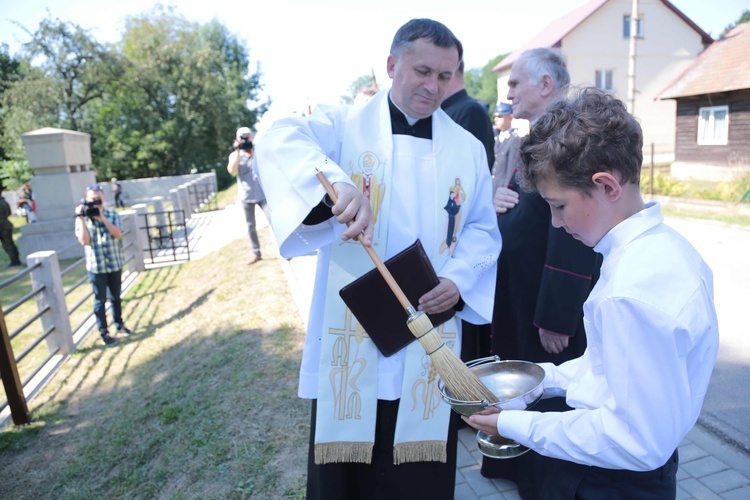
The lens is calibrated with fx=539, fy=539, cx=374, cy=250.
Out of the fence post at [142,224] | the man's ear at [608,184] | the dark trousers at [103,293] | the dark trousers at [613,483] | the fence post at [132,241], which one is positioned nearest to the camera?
the man's ear at [608,184]

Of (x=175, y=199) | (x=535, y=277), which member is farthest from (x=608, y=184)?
(x=175, y=199)

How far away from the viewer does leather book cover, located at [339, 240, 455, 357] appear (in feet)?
7.52

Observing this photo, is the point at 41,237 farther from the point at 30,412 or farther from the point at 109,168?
the point at 109,168

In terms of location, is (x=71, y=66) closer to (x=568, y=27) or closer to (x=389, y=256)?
(x=568, y=27)

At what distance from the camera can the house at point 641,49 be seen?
30.0 metres

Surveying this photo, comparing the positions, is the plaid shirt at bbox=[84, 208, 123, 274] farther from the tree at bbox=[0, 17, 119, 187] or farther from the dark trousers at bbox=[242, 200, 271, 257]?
the tree at bbox=[0, 17, 119, 187]

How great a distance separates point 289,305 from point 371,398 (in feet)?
14.0

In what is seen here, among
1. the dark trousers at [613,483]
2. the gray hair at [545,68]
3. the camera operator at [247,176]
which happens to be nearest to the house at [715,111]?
the camera operator at [247,176]

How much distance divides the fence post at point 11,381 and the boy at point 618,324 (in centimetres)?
476

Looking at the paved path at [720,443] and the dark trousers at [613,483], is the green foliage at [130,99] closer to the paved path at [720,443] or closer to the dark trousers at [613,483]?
the paved path at [720,443]

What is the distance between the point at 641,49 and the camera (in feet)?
101

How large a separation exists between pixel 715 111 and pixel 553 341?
833 inches

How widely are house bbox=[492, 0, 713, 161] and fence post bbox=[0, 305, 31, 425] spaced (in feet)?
92.6

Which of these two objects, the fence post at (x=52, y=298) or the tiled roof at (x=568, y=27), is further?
the tiled roof at (x=568, y=27)
